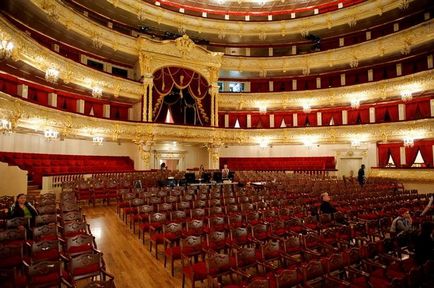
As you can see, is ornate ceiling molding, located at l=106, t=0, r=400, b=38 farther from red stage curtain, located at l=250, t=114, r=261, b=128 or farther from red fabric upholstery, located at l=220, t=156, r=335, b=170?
red fabric upholstery, located at l=220, t=156, r=335, b=170

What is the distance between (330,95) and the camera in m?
20.6

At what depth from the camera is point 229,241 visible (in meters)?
5.24

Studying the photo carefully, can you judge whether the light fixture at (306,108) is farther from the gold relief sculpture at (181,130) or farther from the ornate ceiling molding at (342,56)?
the ornate ceiling molding at (342,56)

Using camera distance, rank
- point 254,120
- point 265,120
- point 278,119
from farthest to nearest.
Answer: point 254,120 < point 265,120 < point 278,119

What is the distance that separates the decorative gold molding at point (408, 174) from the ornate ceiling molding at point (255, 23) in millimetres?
11363

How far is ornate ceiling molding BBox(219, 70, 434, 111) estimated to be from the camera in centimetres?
1656

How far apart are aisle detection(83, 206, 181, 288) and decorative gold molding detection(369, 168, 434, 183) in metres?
13.4

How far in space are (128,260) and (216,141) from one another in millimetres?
15102

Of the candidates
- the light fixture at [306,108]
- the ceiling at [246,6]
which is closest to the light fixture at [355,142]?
the light fixture at [306,108]

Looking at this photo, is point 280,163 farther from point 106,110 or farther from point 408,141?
point 106,110

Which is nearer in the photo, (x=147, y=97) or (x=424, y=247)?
(x=424, y=247)

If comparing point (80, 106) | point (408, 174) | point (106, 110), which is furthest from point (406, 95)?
point (80, 106)

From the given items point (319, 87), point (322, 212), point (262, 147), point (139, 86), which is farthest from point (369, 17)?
point (322, 212)

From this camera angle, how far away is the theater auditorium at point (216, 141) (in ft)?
15.6
